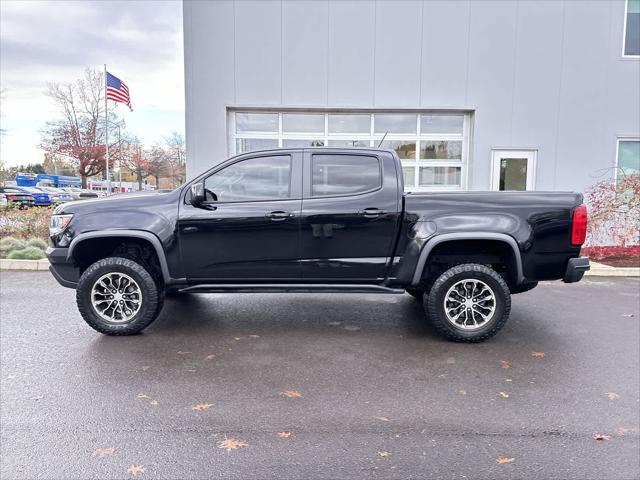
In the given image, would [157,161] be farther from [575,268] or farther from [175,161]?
[575,268]

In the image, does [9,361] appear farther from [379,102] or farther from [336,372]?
[379,102]

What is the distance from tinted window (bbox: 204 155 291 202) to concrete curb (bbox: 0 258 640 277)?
18.8 feet

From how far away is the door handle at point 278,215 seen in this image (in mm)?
4984

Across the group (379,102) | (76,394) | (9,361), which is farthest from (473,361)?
(379,102)

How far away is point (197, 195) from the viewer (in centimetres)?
490

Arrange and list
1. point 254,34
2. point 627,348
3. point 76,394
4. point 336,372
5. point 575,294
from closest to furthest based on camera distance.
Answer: point 76,394 → point 336,372 → point 627,348 → point 575,294 → point 254,34

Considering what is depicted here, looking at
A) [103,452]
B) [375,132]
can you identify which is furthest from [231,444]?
[375,132]

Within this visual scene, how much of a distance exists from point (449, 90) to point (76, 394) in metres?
10.5

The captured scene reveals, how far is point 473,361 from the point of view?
14.9 feet

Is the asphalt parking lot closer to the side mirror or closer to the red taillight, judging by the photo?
the red taillight

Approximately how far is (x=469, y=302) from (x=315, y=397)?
6.96 ft

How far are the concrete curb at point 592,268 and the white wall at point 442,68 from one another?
3426 mm

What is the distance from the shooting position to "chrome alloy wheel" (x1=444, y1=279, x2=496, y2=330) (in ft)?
16.4

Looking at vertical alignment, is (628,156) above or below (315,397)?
above
